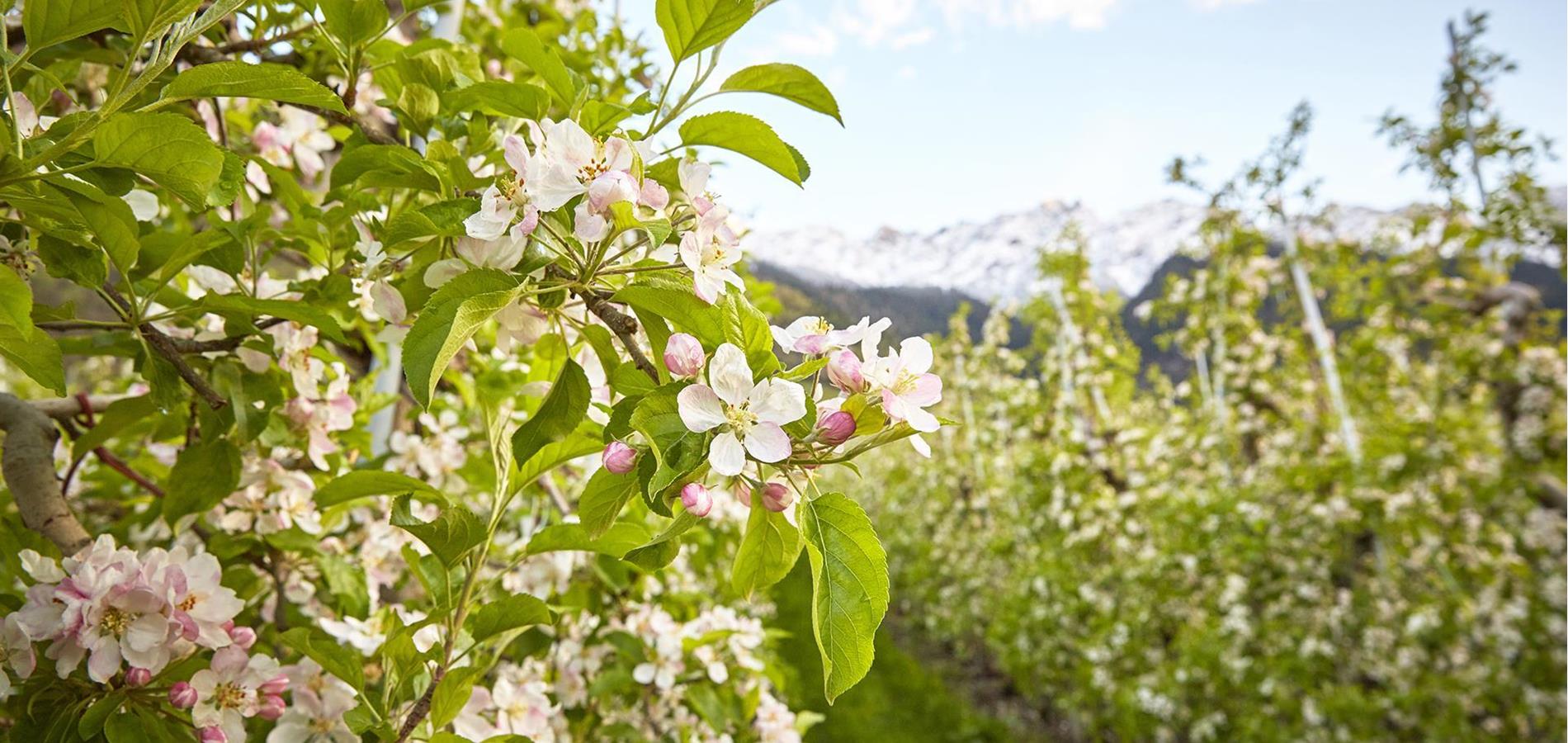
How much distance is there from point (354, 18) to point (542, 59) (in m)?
0.21

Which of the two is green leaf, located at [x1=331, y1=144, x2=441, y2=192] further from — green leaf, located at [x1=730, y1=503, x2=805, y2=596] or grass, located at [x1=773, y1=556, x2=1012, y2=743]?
grass, located at [x1=773, y1=556, x2=1012, y2=743]

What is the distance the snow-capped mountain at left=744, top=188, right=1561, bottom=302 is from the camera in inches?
164

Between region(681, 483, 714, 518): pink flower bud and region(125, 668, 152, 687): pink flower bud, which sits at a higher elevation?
region(681, 483, 714, 518): pink flower bud

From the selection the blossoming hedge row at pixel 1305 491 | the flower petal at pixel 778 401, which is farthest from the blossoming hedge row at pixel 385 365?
the blossoming hedge row at pixel 1305 491

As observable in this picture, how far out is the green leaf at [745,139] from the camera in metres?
0.66

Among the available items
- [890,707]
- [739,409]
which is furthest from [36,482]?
[890,707]

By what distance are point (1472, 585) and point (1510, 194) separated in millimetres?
1920

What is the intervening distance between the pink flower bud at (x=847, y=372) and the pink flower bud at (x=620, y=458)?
0.16 metres

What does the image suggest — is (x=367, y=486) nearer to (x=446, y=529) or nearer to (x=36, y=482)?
(x=446, y=529)

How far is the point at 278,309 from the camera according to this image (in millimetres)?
750

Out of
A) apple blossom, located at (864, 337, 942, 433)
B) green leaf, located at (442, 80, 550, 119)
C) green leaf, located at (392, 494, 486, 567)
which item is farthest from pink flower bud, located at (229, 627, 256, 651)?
apple blossom, located at (864, 337, 942, 433)

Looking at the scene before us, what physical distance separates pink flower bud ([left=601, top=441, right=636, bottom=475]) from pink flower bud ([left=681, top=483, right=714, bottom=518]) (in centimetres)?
4

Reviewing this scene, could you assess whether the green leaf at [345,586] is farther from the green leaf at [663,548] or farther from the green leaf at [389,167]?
the green leaf at [663,548]

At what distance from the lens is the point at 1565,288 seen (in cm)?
424
